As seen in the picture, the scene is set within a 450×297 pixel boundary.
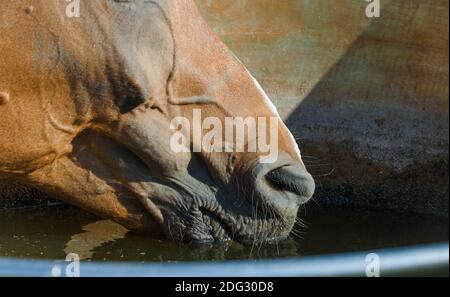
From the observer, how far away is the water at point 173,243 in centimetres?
288

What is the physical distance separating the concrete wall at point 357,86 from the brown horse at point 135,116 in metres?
1.25

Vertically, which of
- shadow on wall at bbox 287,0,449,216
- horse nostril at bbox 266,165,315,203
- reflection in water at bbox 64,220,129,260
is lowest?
reflection in water at bbox 64,220,129,260

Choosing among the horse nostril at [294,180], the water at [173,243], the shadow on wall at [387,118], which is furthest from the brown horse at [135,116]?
the shadow on wall at [387,118]

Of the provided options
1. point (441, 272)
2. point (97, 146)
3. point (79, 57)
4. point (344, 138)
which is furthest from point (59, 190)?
point (344, 138)

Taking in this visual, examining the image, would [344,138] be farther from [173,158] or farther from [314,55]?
[173,158]

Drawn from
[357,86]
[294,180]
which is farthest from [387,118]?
[294,180]

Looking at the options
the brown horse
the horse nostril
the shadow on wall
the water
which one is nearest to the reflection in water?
the water

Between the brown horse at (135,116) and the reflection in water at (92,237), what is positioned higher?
the brown horse at (135,116)

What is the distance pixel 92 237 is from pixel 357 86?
1345 millimetres

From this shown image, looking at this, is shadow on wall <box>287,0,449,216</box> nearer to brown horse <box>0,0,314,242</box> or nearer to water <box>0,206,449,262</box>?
water <box>0,206,449,262</box>

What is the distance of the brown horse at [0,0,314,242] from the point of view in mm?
2307

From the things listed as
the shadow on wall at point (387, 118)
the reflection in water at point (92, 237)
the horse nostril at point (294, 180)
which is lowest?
the reflection in water at point (92, 237)

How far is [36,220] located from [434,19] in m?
1.72

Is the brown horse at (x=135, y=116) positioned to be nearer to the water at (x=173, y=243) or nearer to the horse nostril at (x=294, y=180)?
the horse nostril at (x=294, y=180)
